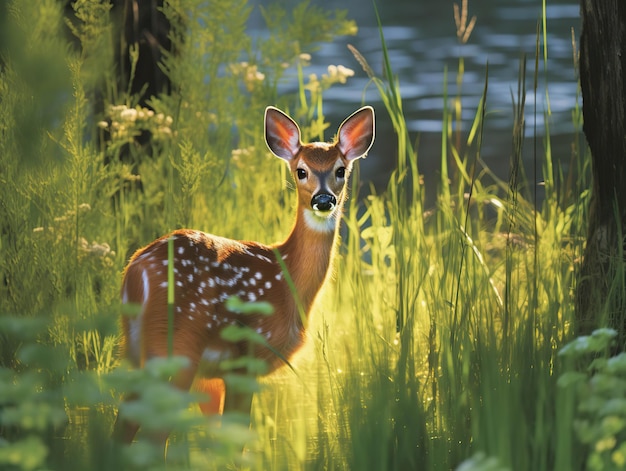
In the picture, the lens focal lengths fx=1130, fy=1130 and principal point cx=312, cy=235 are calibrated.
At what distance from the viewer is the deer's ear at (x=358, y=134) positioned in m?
4.60

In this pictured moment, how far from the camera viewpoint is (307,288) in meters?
4.39

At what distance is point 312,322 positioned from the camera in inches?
184

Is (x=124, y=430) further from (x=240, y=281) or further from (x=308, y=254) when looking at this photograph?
(x=308, y=254)

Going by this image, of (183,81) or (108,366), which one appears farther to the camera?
(183,81)

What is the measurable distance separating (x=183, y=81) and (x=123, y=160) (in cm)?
105

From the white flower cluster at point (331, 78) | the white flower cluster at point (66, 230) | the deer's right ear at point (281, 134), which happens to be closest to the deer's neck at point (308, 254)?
the deer's right ear at point (281, 134)

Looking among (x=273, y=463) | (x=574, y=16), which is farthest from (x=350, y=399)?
(x=574, y=16)

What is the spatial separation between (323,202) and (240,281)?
0.44 m

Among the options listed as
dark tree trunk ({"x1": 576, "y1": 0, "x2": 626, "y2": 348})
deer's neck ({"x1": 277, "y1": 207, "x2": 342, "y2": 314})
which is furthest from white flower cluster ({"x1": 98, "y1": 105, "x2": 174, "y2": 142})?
dark tree trunk ({"x1": 576, "y1": 0, "x2": 626, "y2": 348})

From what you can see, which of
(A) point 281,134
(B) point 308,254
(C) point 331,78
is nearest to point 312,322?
(B) point 308,254

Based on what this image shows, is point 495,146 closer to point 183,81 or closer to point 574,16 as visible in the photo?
point 183,81

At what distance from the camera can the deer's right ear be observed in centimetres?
455

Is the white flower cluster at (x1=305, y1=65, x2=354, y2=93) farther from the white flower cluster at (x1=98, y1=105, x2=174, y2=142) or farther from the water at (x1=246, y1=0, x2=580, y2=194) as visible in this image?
the white flower cluster at (x1=98, y1=105, x2=174, y2=142)

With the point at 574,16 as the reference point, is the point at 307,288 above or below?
below
